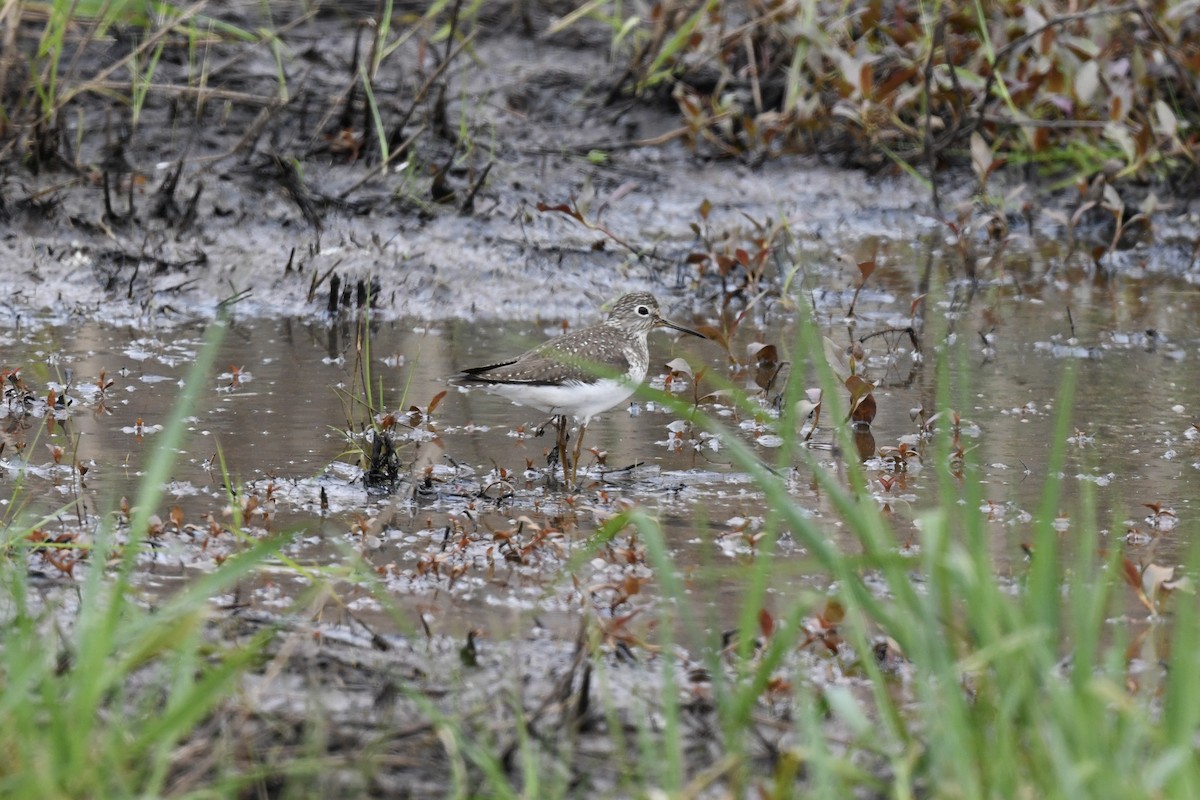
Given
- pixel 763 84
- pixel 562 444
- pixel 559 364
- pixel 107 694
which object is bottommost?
pixel 107 694

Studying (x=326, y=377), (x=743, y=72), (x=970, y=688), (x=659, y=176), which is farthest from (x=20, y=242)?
(x=970, y=688)

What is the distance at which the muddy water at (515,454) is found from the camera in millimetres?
4840

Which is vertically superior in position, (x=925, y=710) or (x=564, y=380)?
(x=564, y=380)

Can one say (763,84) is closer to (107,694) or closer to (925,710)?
(925,710)

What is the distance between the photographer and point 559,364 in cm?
617

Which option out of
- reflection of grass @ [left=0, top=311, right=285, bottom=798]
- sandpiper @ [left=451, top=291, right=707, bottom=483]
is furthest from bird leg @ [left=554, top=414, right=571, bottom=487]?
reflection of grass @ [left=0, top=311, right=285, bottom=798]

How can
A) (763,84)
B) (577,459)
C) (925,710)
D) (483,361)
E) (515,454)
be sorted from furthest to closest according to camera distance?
(763,84) → (483,361) → (515,454) → (577,459) → (925,710)

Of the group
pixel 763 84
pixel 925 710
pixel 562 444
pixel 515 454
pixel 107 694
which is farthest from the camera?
pixel 763 84

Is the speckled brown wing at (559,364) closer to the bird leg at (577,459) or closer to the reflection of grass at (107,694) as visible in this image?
the bird leg at (577,459)

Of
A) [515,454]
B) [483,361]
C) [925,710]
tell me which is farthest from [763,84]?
[925,710]

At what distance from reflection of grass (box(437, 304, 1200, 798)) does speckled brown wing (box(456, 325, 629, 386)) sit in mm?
2251

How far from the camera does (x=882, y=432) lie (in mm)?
6816

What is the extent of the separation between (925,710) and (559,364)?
3.01 metres

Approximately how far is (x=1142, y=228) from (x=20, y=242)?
275 inches
